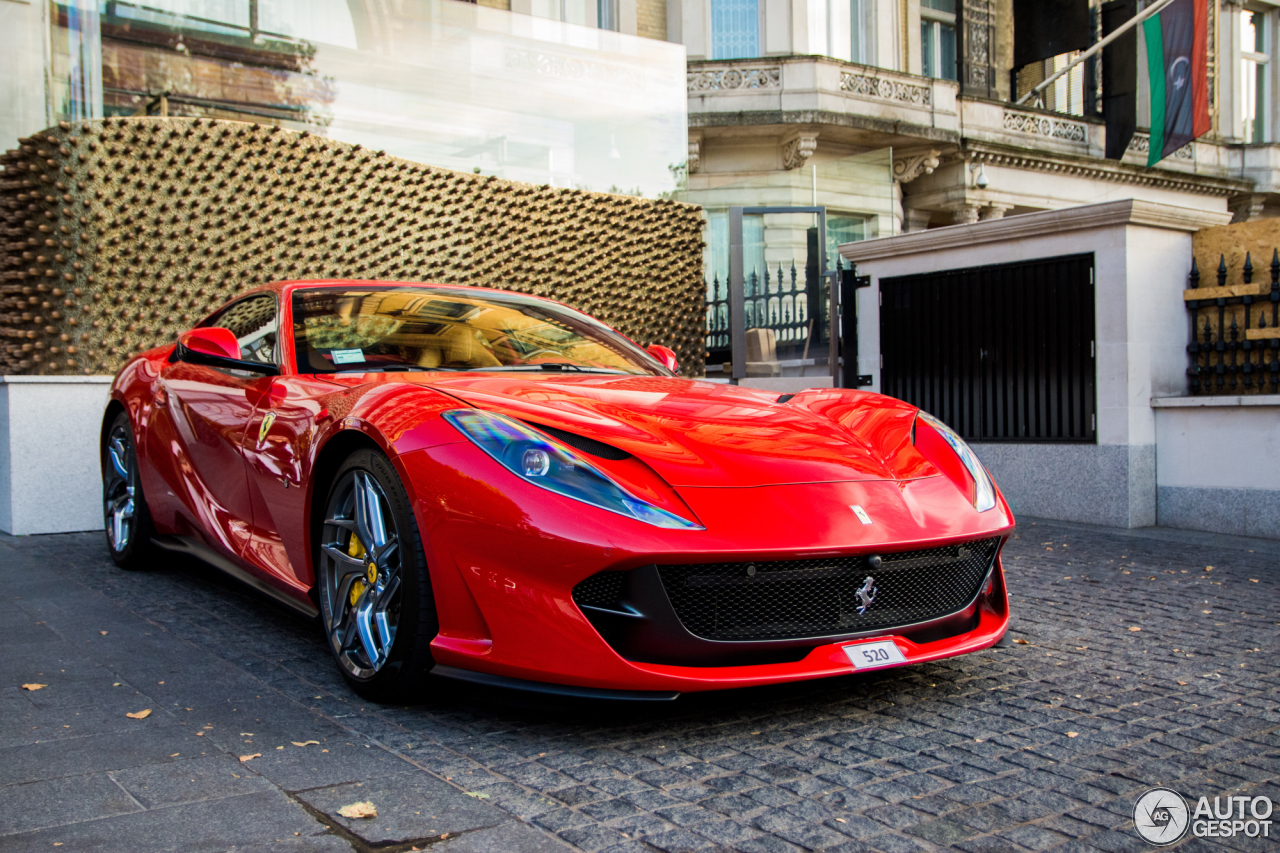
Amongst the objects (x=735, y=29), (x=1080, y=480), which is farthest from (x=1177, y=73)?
(x=1080, y=480)

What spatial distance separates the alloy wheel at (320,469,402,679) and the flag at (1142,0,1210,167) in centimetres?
1928

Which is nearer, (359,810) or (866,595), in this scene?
(359,810)

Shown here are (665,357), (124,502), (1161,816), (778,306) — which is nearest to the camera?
(1161,816)

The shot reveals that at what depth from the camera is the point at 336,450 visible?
3.24 m

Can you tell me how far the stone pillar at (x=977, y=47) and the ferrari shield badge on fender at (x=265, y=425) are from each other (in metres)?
21.6

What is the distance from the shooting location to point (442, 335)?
3.94 m

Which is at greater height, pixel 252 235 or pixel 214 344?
pixel 252 235

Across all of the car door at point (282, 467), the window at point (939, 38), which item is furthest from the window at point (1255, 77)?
the car door at point (282, 467)

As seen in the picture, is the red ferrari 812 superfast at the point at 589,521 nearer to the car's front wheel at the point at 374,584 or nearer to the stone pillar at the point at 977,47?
the car's front wheel at the point at 374,584

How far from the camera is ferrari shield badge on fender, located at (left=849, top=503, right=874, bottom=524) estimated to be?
2.74 metres

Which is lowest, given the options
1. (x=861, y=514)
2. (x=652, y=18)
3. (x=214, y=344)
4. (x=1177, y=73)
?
(x=861, y=514)

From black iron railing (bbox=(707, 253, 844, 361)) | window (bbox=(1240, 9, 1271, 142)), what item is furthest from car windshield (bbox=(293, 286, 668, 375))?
window (bbox=(1240, 9, 1271, 142))

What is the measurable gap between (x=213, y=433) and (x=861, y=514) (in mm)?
2579

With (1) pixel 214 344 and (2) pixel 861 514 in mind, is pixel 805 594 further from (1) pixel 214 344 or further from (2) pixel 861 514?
(1) pixel 214 344
